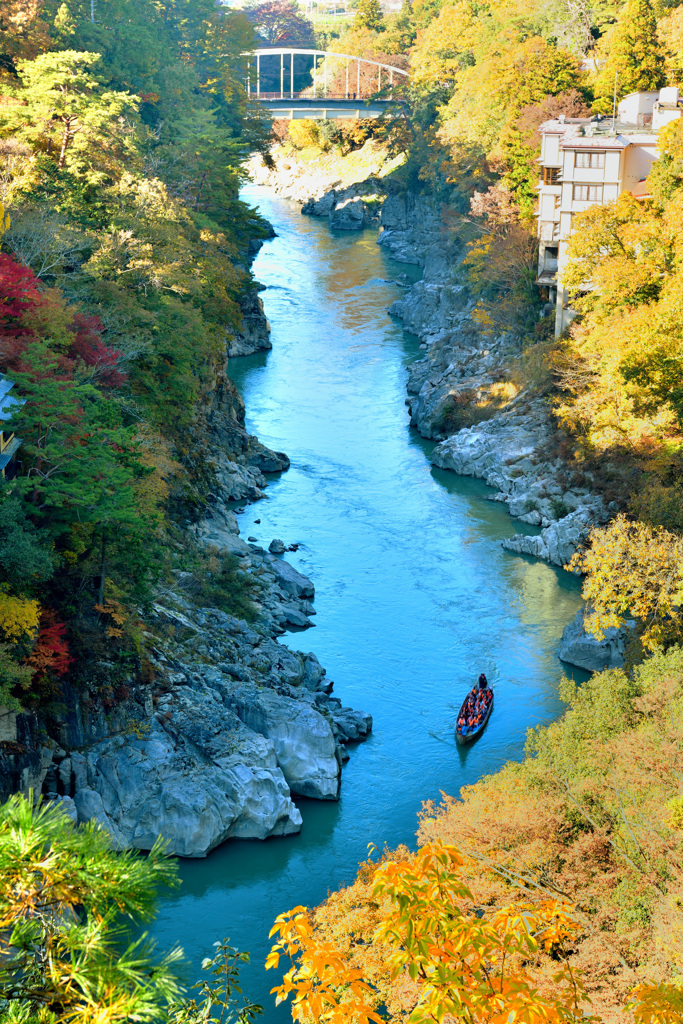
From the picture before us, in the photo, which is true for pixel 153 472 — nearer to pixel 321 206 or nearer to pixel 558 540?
pixel 558 540

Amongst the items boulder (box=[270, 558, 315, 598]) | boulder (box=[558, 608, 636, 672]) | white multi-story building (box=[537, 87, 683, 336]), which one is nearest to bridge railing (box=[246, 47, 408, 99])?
white multi-story building (box=[537, 87, 683, 336])

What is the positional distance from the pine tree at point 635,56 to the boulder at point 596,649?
2980 cm

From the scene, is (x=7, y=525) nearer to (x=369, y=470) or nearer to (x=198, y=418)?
(x=198, y=418)

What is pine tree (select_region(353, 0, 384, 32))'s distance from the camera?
313ft

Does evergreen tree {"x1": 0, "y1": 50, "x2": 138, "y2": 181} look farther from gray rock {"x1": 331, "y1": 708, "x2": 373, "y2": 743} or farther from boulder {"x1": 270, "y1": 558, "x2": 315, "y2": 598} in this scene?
gray rock {"x1": 331, "y1": 708, "x2": 373, "y2": 743}

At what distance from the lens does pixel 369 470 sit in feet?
129

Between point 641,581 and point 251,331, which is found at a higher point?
point 251,331

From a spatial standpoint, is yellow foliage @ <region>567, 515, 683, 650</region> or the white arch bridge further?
the white arch bridge

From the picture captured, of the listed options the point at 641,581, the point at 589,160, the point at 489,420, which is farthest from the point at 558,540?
the point at 589,160

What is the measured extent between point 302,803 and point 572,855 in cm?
796

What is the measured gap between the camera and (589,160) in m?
38.9

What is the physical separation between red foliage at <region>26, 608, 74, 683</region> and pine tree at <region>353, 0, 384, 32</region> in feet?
296

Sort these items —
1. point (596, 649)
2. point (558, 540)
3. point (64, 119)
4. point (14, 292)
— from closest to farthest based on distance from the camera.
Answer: point (14, 292)
point (596, 649)
point (558, 540)
point (64, 119)

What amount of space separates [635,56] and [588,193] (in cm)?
1086
